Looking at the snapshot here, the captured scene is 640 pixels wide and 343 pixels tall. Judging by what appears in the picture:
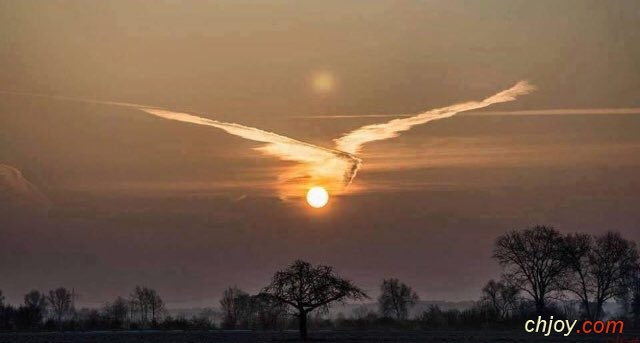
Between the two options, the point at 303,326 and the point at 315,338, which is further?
the point at 315,338

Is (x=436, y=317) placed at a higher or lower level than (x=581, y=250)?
lower

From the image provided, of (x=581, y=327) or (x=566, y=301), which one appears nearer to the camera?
(x=581, y=327)

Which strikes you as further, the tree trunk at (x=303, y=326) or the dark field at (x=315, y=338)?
the tree trunk at (x=303, y=326)

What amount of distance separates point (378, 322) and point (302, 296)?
4827 cm

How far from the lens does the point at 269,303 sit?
9412 centimetres

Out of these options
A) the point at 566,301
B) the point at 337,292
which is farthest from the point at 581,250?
the point at 337,292

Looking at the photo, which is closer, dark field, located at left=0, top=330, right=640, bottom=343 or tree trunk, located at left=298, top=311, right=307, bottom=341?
dark field, located at left=0, top=330, right=640, bottom=343

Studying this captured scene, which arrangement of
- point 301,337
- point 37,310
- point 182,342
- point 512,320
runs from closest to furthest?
point 182,342 < point 301,337 < point 512,320 < point 37,310

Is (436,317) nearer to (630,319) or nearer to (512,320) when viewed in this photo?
(512,320)

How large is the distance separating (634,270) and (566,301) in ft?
54.2

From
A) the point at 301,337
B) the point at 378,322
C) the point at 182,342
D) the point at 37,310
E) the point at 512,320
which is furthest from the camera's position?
the point at 37,310

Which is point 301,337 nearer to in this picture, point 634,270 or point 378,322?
point 378,322

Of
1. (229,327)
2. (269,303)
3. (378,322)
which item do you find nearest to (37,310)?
(229,327)

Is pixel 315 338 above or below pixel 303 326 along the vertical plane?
below
